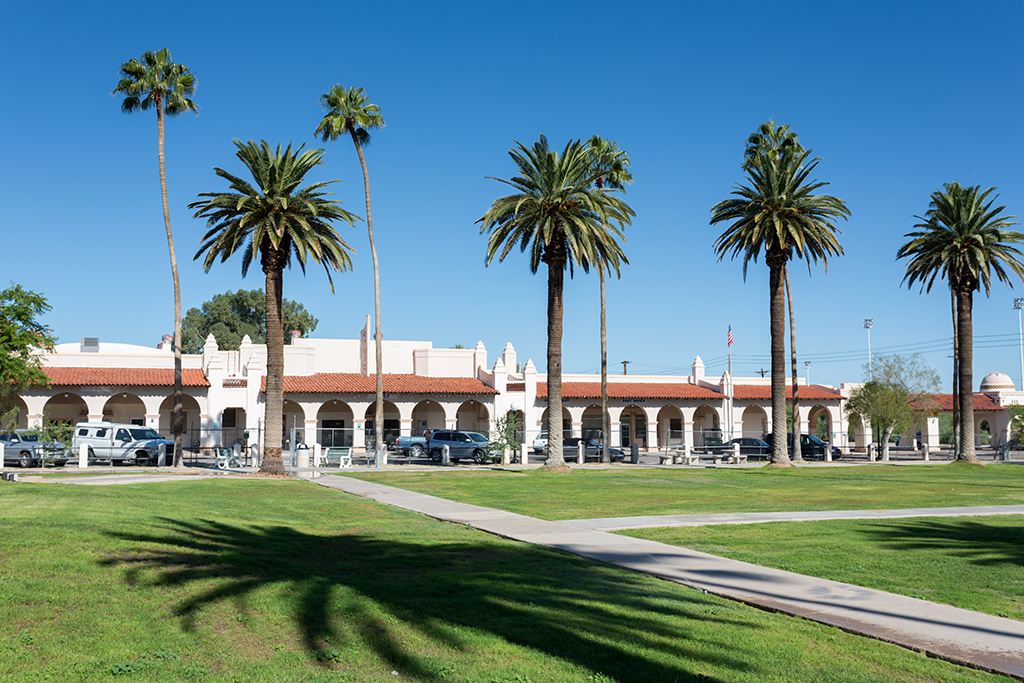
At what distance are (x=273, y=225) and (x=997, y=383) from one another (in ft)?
239

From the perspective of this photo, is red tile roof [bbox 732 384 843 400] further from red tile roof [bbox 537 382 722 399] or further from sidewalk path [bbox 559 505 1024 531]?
sidewalk path [bbox 559 505 1024 531]

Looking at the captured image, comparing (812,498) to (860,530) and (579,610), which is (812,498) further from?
(579,610)

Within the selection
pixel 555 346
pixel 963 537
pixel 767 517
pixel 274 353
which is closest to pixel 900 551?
pixel 963 537

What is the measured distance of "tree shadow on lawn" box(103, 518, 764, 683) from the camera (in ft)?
23.6

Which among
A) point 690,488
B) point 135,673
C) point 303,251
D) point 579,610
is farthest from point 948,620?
point 303,251

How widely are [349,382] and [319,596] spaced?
4864 centimetres

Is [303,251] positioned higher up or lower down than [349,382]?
higher up

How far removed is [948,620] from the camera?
8.38 meters

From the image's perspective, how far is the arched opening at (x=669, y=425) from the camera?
66500mm

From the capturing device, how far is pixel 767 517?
695 inches

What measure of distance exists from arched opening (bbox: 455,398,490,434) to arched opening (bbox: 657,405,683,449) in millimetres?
14539

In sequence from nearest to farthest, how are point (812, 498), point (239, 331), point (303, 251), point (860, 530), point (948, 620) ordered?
point (948, 620), point (860, 530), point (812, 498), point (303, 251), point (239, 331)

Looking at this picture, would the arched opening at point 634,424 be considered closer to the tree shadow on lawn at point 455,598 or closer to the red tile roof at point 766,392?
the red tile roof at point 766,392

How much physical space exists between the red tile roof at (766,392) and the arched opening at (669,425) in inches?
194
